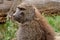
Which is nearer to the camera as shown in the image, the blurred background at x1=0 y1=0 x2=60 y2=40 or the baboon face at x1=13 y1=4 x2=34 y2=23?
the baboon face at x1=13 y1=4 x2=34 y2=23

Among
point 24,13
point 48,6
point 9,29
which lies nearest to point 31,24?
point 24,13

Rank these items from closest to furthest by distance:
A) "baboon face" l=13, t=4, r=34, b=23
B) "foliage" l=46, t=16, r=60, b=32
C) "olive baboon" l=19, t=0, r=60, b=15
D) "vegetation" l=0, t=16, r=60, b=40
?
1. "baboon face" l=13, t=4, r=34, b=23
2. "vegetation" l=0, t=16, r=60, b=40
3. "olive baboon" l=19, t=0, r=60, b=15
4. "foliage" l=46, t=16, r=60, b=32

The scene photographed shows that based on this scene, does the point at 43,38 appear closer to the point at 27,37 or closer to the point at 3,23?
the point at 27,37

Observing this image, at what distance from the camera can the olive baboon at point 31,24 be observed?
18.7 ft

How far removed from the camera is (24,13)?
571 centimetres

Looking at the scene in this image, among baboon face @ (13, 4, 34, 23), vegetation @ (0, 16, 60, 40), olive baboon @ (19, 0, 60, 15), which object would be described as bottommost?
vegetation @ (0, 16, 60, 40)

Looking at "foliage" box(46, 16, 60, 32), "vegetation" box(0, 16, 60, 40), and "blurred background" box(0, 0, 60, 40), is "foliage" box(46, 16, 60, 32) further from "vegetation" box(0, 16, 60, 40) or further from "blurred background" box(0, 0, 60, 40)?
"blurred background" box(0, 0, 60, 40)

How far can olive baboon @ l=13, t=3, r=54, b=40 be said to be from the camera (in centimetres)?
569

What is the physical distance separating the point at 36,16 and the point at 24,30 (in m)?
0.34

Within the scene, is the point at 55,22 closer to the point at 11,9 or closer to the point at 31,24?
the point at 11,9

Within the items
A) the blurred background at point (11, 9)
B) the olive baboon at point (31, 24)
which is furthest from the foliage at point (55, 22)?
the olive baboon at point (31, 24)

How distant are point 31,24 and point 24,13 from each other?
0.80 feet

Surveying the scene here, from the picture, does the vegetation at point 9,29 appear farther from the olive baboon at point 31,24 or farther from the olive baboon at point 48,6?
the olive baboon at point 31,24

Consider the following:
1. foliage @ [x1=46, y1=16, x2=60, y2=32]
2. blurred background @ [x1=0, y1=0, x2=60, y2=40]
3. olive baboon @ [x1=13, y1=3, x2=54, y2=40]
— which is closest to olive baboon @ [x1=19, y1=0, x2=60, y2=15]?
blurred background @ [x1=0, y1=0, x2=60, y2=40]
